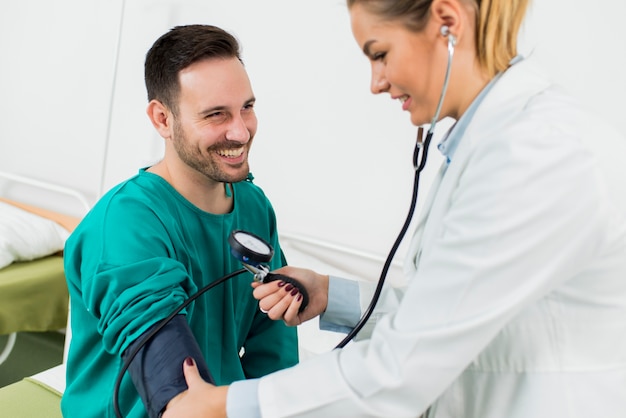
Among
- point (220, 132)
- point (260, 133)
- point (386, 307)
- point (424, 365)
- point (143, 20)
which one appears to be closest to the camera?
point (424, 365)

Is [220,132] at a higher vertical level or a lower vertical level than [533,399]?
higher

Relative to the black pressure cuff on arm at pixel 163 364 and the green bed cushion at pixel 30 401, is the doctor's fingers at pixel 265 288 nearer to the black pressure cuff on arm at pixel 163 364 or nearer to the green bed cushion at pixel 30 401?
the black pressure cuff on arm at pixel 163 364

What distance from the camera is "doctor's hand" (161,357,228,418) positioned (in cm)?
85

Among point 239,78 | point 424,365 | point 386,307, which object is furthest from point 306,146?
point 424,365

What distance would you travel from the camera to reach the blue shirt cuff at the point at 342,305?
4.03 ft

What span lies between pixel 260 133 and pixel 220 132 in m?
1.05

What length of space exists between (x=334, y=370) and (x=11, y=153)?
290 cm

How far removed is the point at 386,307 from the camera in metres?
1.17

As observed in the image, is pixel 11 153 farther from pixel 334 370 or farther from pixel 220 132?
pixel 334 370

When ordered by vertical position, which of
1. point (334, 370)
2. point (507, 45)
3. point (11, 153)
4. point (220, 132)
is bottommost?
point (11, 153)

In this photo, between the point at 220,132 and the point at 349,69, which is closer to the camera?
the point at 220,132

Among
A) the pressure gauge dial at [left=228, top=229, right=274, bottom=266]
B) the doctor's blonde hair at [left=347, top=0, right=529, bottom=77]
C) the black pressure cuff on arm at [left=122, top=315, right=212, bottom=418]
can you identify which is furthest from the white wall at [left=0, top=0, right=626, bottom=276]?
the black pressure cuff on arm at [left=122, top=315, right=212, bottom=418]

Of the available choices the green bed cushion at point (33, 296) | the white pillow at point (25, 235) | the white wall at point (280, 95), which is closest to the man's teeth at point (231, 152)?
the white wall at point (280, 95)

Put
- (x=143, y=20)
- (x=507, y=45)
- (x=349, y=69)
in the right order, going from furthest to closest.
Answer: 1. (x=143, y=20)
2. (x=349, y=69)
3. (x=507, y=45)
